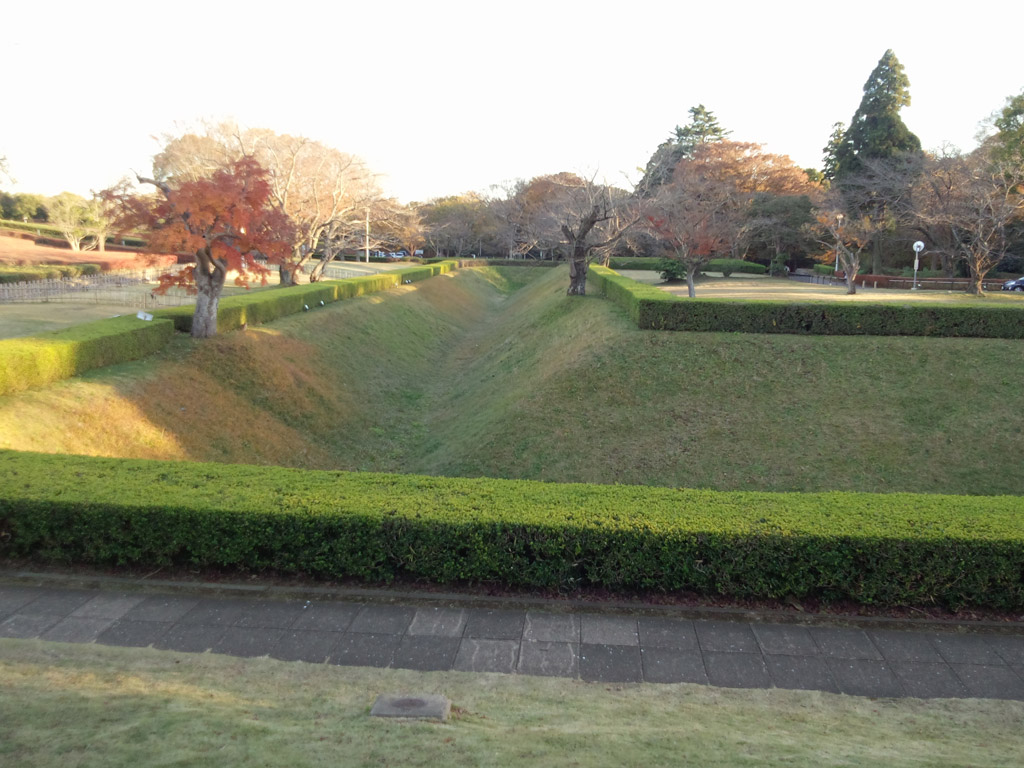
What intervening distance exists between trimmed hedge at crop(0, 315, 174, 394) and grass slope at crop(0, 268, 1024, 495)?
32 centimetres

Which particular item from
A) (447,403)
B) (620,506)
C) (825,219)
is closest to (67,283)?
(447,403)

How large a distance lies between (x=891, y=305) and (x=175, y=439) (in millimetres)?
14682

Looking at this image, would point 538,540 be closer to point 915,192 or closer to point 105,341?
point 105,341

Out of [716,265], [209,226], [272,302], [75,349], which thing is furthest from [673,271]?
[75,349]

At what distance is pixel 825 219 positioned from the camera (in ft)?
102

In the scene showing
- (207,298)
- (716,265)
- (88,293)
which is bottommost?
(88,293)

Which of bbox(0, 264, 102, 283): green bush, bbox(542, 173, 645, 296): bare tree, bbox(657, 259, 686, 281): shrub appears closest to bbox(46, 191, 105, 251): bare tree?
bbox(0, 264, 102, 283): green bush

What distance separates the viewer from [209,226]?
1305cm

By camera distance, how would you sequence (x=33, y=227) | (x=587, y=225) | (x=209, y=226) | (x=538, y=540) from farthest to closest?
1. (x=33, y=227)
2. (x=587, y=225)
3. (x=209, y=226)
4. (x=538, y=540)

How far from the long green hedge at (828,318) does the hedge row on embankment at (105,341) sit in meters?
10.0

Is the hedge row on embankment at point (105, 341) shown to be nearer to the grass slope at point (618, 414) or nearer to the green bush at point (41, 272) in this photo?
the grass slope at point (618, 414)

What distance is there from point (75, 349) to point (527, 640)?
32.0 ft

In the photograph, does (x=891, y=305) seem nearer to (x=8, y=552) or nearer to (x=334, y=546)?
(x=334, y=546)

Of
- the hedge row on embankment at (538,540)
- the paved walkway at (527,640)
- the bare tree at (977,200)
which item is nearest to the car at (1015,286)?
the bare tree at (977,200)
